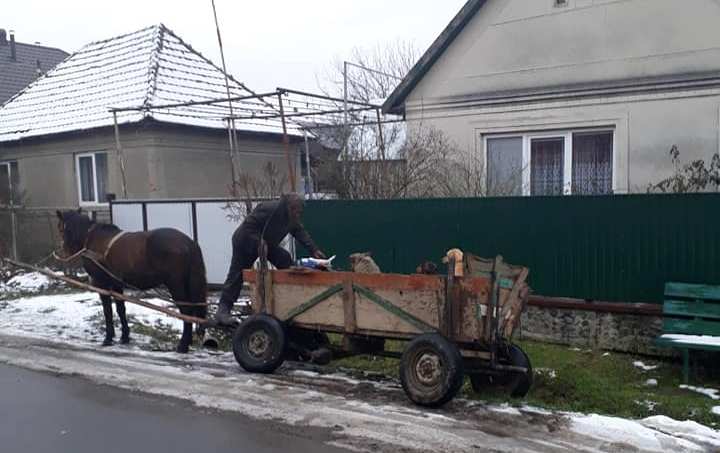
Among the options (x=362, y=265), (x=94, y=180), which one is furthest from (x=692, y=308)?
(x=94, y=180)

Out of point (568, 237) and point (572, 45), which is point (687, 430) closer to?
point (568, 237)

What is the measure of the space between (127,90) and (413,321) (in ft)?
45.7

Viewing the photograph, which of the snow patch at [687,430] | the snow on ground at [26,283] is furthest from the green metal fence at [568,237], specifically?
the snow on ground at [26,283]

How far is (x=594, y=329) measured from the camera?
8508mm

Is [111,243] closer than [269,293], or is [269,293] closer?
[269,293]

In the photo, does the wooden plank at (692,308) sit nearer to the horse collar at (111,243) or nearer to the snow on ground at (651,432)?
the snow on ground at (651,432)

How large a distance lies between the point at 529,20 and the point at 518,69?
78cm

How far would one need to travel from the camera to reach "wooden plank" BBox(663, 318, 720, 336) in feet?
23.9

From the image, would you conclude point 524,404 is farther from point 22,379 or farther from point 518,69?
point 518,69

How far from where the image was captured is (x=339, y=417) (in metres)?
5.88

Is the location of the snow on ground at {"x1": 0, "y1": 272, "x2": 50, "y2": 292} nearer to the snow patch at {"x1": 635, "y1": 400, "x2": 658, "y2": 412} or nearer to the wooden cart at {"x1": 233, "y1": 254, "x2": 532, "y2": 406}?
the wooden cart at {"x1": 233, "y1": 254, "x2": 532, "y2": 406}

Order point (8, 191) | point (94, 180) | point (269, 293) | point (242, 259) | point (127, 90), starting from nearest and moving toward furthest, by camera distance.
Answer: point (269, 293) < point (242, 259) < point (8, 191) < point (127, 90) < point (94, 180)

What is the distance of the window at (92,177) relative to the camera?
18081mm

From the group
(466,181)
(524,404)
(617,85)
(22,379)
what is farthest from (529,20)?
(22,379)
